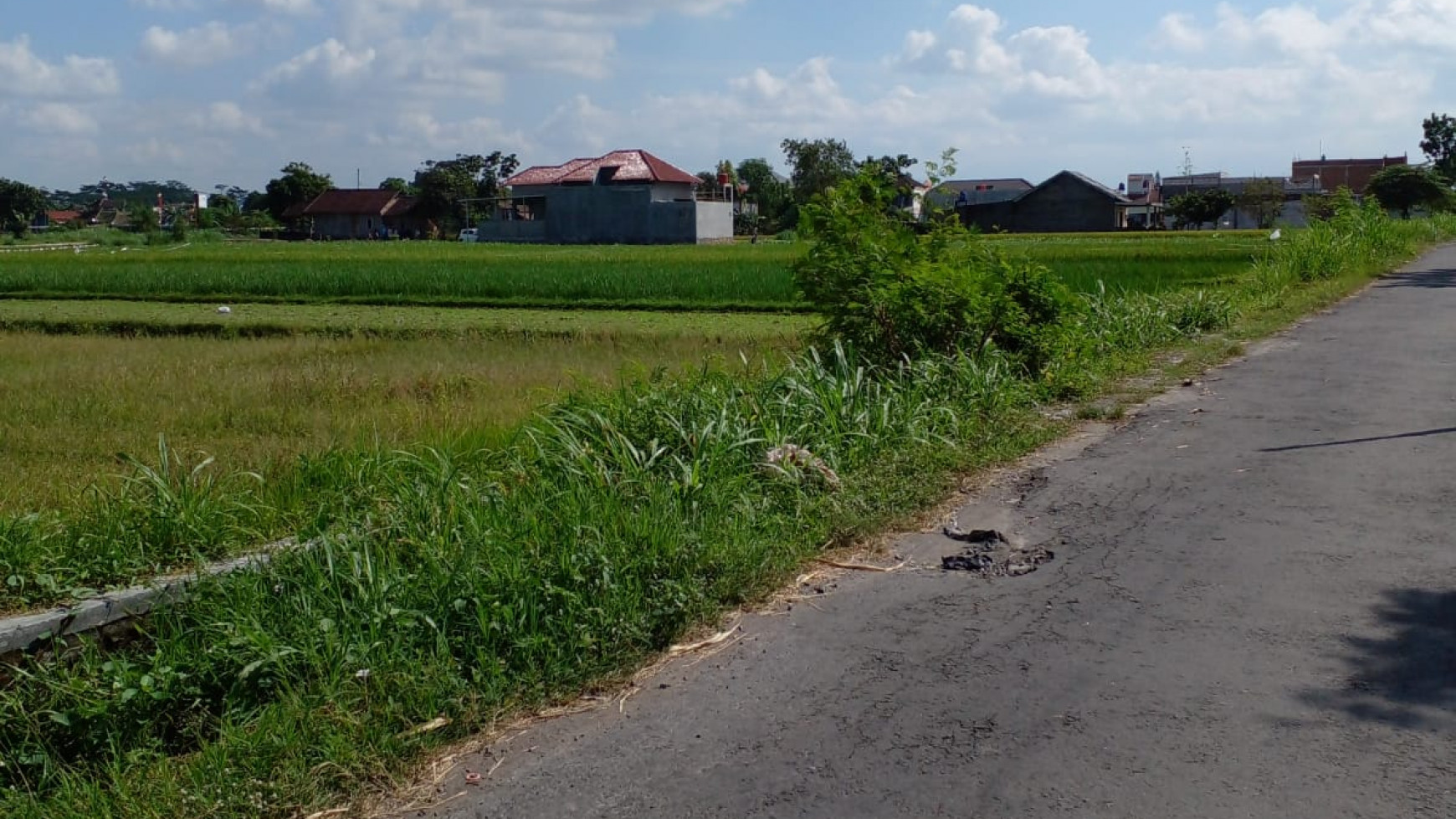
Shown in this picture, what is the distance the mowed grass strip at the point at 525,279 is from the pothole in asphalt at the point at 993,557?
13930 mm

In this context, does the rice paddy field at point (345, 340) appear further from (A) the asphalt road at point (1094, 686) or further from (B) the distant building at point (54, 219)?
(B) the distant building at point (54, 219)

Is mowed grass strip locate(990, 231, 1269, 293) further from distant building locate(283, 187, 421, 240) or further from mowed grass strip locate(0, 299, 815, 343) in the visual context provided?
distant building locate(283, 187, 421, 240)

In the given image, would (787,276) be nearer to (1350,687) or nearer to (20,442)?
(20,442)

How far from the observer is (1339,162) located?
364ft

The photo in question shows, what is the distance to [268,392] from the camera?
12.4 metres

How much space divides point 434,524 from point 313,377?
8458 millimetres

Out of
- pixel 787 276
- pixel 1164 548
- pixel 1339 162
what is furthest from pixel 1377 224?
pixel 1339 162

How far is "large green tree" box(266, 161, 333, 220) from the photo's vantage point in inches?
3969

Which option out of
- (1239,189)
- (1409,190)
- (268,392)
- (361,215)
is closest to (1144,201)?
(1239,189)

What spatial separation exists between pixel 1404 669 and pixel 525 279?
2494cm

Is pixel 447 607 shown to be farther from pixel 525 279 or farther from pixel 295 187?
pixel 295 187

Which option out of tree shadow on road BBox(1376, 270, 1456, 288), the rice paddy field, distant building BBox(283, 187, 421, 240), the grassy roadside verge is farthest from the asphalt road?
distant building BBox(283, 187, 421, 240)

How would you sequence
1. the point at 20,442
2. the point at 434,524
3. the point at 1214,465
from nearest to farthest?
1. the point at 434,524
2. the point at 1214,465
3. the point at 20,442

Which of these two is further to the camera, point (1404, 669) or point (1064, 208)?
point (1064, 208)
